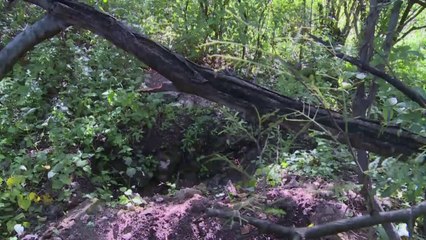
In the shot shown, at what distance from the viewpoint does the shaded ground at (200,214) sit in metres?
2.66

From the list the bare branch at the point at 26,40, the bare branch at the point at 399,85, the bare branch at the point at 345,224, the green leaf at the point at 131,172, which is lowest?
the bare branch at the point at 345,224

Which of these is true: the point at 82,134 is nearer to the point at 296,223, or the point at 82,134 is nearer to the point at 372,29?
the point at 296,223

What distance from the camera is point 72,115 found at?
13.5 ft

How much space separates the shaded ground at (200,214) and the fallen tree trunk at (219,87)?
60 centimetres

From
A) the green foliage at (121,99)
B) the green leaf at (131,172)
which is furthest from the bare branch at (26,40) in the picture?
the green leaf at (131,172)

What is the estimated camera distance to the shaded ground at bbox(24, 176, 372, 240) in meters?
2.66

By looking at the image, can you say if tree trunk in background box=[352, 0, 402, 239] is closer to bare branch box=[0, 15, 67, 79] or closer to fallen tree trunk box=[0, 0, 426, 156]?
fallen tree trunk box=[0, 0, 426, 156]

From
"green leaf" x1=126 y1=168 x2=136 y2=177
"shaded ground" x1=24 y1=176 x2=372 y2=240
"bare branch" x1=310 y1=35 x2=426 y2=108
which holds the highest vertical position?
"bare branch" x1=310 y1=35 x2=426 y2=108

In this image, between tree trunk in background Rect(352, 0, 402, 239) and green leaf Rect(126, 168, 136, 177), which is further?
green leaf Rect(126, 168, 136, 177)

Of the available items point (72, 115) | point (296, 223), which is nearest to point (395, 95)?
point (296, 223)

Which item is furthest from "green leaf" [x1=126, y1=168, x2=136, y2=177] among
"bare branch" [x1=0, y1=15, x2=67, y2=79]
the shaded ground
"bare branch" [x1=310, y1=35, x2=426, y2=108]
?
"bare branch" [x1=310, y1=35, x2=426, y2=108]

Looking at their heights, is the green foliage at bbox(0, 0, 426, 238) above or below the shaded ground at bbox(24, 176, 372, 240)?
above

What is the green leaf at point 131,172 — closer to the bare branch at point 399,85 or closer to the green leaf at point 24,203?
the green leaf at point 24,203

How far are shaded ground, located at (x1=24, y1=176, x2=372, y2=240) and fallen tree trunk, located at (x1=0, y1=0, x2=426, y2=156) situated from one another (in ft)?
1.97
